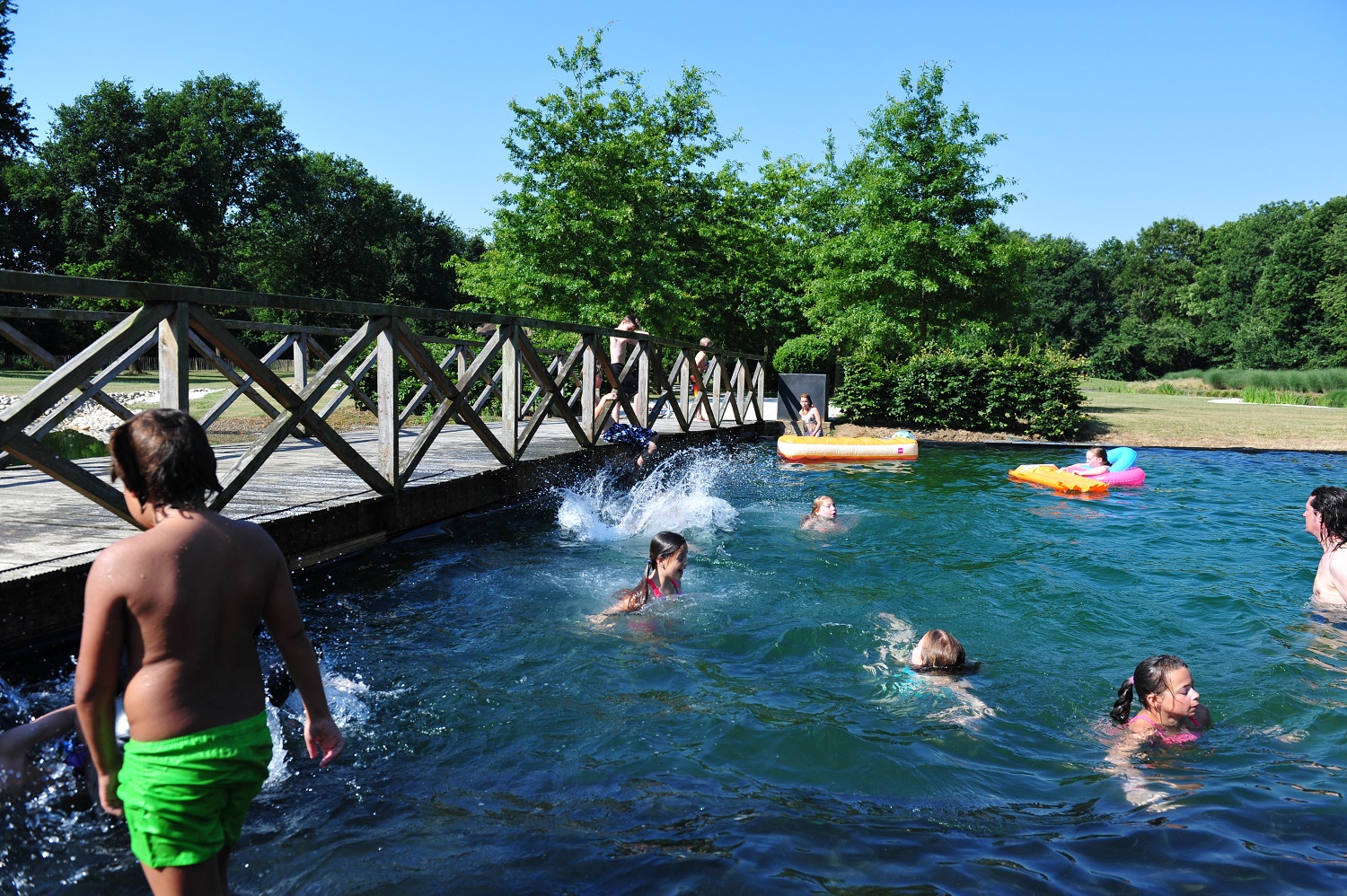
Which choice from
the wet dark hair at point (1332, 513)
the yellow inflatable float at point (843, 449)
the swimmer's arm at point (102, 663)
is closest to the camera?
the swimmer's arm at point (102, 663)

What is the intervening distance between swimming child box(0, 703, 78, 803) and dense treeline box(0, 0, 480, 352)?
4761 centimetres

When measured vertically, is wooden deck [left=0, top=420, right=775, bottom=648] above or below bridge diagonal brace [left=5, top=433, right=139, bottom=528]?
below

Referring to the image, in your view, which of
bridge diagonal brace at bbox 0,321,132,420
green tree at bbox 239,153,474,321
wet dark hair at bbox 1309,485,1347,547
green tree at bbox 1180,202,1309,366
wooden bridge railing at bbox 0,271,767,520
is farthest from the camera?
green tree at bbox 1180,202,1309,366

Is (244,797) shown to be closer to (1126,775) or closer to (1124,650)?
(1126,775)

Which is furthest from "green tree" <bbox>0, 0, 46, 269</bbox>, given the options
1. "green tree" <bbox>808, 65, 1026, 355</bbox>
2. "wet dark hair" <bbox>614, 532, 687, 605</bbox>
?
"wet dark hair" <bbox>614, 532, 687, 605</bbox>

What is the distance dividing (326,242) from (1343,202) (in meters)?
68.6

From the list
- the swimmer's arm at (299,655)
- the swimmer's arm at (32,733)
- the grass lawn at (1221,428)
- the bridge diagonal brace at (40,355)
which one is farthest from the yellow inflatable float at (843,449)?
the swimmer's arm at (299,655)

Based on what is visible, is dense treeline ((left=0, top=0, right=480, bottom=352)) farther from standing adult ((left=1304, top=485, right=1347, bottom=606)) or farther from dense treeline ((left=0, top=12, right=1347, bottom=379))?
standing adult ((left=1304, top=485, right=1347, bottom=606))

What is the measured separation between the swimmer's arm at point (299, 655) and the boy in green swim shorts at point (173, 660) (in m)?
0.05

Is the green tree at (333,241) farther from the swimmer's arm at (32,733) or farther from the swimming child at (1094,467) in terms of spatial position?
the swimmer's arm at (32,733)

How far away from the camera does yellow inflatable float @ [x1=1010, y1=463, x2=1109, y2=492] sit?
1397cm

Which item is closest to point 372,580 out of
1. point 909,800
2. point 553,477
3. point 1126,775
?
point 553,477

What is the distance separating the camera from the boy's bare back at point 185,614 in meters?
2.32

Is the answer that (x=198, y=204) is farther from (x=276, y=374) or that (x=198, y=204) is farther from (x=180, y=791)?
(x=180, y=791)
